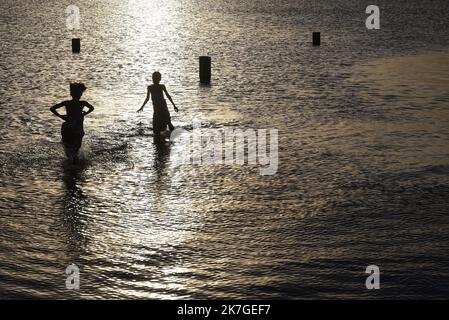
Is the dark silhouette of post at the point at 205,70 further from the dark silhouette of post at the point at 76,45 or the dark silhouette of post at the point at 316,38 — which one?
the dark silhouette of post at the point at 316,38

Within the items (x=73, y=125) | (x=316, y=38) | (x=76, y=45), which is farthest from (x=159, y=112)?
(x=316, y=38)

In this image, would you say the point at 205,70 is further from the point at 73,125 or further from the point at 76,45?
the point at 73,125

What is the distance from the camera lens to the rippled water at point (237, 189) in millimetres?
8688

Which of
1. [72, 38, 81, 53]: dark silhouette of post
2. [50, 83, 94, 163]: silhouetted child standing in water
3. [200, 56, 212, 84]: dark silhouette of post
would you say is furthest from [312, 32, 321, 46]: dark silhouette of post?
[50, 83, 94, 163]: silhouetted child standing in water

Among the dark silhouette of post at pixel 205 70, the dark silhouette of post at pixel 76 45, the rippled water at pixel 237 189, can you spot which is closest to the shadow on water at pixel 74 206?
the rippled water at pixel 237 189

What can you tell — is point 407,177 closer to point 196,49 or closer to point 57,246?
point 57,246

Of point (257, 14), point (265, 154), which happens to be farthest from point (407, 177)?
point (257, 14)

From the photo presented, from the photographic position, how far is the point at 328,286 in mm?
8391

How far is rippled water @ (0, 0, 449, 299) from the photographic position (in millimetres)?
8688

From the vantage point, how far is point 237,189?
12078 millimetres

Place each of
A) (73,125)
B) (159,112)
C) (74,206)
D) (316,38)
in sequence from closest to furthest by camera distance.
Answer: (74,206)
(73,125)
(159,112)
(316,38)

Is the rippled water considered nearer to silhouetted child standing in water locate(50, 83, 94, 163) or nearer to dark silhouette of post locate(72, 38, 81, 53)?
silhouetted child standing in water locate(50, 83, 94, 163)

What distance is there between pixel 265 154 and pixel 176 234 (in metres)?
4.47

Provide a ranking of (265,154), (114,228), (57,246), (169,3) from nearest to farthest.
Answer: (57,246)
(114,228)
(265,154)
(169,3)
